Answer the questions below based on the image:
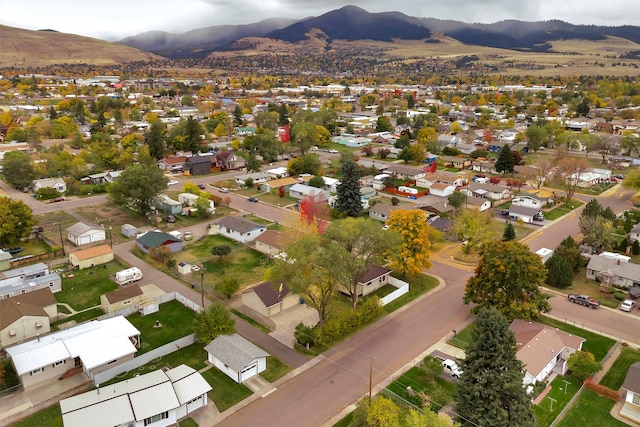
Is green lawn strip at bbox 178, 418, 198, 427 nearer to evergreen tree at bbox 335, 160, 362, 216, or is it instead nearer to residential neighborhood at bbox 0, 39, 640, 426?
residential neighborhood at bbox 0, 39, 640, 426

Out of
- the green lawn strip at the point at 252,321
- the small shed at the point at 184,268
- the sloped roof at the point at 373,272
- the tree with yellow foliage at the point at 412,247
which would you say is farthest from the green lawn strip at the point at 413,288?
the small shed at the point at 184,268

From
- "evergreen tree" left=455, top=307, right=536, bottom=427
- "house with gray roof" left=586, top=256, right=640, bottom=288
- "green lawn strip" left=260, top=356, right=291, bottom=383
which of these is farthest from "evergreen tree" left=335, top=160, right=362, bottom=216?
"evergreen tree" left=455, top=307, right=536, bottom=427

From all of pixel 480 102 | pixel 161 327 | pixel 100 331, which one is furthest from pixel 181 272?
pixel 480 102

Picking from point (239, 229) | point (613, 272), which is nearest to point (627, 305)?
point (613, 272)

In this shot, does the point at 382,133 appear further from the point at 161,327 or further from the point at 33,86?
the point at 33,86

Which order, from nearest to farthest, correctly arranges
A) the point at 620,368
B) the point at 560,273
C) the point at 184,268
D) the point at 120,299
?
the point at 620,368, the point at 120,299, the point at 560,273, the point at 184,268

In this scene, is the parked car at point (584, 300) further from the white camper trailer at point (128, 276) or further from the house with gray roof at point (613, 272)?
the white camper trailer at point (128, 276)

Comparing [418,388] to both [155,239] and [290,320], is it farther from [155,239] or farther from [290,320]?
[155,239]
